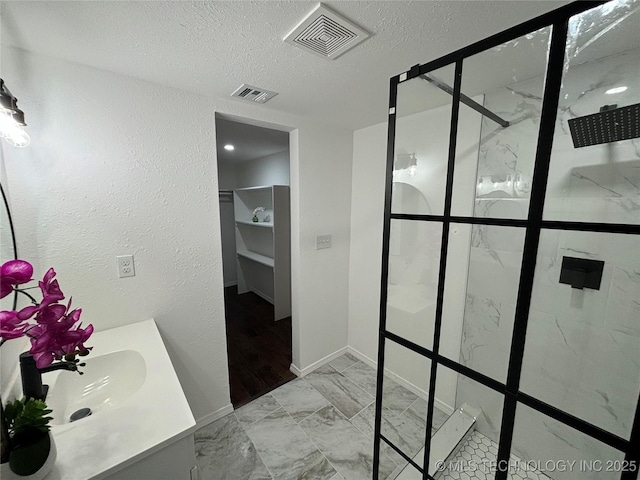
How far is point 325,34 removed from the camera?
1.04 meters

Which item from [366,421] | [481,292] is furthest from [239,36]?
[366,421]

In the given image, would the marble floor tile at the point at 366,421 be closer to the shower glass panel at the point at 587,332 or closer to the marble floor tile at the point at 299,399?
the marble floor tile at the point at 299,399

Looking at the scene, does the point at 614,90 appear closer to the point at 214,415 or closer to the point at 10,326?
the point at 10,326

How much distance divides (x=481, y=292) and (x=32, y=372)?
7.07 ft

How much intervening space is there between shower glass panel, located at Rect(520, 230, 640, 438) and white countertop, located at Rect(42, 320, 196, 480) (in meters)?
1.33

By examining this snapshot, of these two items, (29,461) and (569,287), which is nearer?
(29,461)

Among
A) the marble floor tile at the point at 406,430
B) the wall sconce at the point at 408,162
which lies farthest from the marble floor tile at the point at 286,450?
the wall sconce at the point at 408,162

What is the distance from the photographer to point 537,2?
3.00 feet

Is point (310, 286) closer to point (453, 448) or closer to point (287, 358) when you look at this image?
point (287, 358)

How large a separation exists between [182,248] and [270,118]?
1.16m

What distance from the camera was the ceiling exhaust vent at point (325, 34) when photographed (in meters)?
0.95

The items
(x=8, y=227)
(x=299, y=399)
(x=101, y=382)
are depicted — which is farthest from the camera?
(x=299, y=399)

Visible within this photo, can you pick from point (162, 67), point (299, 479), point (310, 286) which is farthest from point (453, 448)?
point (162, 67)

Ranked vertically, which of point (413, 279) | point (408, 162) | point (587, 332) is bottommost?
point (587, 332)
